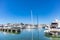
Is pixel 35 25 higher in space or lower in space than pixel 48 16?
lower

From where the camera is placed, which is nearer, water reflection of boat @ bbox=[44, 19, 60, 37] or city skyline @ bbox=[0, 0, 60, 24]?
city skyline @ bbox=[0, 0, 60, 24]

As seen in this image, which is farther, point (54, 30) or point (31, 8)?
point (54, 30)

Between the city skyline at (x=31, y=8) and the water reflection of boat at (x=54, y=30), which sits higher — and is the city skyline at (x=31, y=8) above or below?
above

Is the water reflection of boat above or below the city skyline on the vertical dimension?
below

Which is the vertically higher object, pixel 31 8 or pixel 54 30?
pixel 31 8

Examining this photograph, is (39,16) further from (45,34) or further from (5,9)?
(5,9)

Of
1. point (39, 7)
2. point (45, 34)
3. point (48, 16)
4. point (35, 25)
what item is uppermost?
point (39, 7)

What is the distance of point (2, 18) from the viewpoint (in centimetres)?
553

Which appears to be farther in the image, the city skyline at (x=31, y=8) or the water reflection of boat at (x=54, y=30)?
the water reflection of boat at (x=54, y=30)

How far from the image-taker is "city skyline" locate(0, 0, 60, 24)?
16.8ft

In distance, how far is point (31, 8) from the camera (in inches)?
206

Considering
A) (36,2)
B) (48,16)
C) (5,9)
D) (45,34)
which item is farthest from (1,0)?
(45,34)

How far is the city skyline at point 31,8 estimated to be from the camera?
201 inches

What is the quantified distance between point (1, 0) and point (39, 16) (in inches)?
61.4
